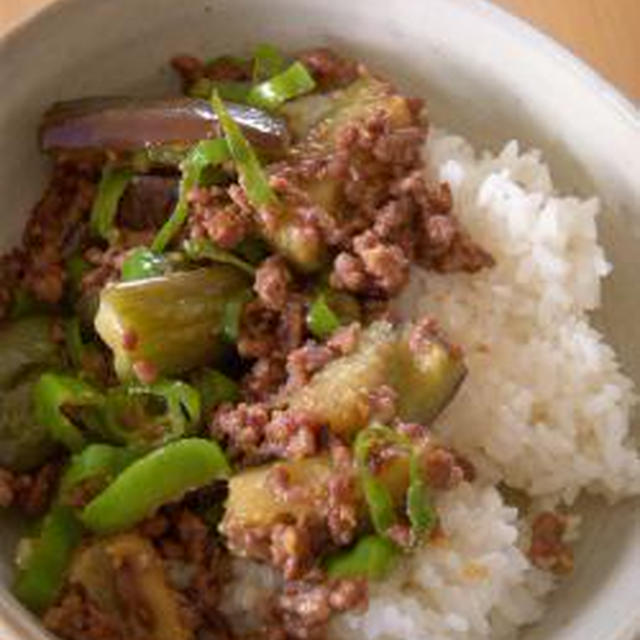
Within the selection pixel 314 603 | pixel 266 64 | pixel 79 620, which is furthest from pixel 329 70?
pixel 79 620

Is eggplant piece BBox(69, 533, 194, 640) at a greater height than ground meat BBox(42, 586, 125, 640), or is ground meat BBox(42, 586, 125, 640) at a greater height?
eggplant piece BBox(69, 533, 194, 640)

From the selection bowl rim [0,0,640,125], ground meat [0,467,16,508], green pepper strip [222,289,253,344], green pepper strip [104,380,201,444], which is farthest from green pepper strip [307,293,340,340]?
bowl rim [0,0,640,125]

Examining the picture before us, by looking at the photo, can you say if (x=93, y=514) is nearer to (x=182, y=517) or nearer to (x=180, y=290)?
(x=182, y=517)

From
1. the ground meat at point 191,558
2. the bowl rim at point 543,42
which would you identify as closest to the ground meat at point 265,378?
the ground meat at point 191,558

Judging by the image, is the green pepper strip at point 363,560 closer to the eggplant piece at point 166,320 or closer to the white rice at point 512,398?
the white rice at point 512,398

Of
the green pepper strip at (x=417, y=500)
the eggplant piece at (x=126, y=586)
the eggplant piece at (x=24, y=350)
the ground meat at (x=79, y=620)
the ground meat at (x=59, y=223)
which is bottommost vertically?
the ground meat at (x=79, y=620)

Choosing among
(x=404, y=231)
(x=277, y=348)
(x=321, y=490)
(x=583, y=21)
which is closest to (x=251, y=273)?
(x=277, y=348)

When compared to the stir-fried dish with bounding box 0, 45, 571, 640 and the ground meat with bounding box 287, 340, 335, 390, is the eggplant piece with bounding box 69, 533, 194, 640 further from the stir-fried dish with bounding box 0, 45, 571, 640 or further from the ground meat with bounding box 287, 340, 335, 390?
the ground meat with bounding box 287, 340, 335, 390

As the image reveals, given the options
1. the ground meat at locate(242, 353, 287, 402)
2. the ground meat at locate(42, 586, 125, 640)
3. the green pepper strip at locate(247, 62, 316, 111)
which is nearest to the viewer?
the ground meat at locate(42, 586, 125, 640)
